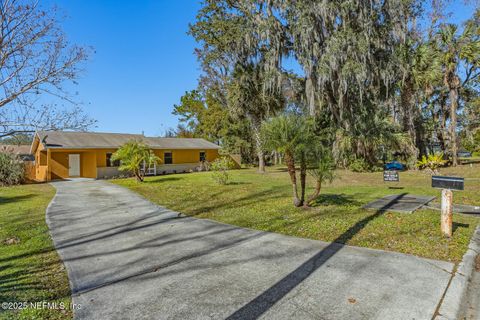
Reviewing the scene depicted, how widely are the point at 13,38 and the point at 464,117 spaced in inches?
1453

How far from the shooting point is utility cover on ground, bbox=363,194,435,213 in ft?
23.4

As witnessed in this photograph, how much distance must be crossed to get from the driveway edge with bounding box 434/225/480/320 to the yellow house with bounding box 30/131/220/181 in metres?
18.2

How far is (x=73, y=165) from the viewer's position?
19.3 meters

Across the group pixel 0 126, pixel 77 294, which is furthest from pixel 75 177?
pixel 77 294

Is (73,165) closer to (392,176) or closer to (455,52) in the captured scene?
(392,176)

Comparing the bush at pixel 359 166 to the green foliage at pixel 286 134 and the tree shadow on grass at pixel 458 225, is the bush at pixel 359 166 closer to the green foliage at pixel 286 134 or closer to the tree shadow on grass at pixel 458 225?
the tree shadow on grass at pixel 458 225

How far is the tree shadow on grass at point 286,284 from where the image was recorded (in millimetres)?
2666

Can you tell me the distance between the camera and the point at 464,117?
29.1m

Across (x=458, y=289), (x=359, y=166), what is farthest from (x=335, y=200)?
(x=359, y=166)

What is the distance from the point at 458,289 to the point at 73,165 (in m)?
21.6

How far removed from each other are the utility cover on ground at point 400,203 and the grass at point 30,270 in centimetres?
700

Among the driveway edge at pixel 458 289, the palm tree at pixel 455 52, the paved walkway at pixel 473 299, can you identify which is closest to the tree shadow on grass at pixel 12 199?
the driveway edge at pixel 458 289

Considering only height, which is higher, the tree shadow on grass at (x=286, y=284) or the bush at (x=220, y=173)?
the bush at (x=220, y=173)

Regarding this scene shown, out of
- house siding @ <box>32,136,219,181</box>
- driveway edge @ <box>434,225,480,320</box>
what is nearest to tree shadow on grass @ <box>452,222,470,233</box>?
driveway edge @ <box>434,225,480,320</box>
